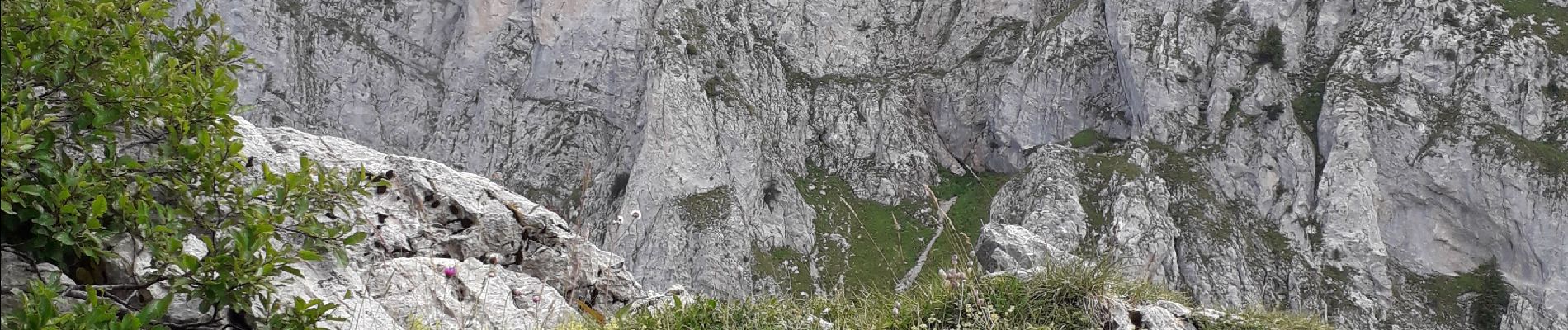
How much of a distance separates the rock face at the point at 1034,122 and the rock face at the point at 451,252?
4540 centimetres

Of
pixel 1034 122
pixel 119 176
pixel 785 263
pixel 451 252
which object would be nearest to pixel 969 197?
pixel 1034 122

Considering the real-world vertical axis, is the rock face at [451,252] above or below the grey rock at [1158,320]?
below

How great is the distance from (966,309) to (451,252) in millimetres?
6393

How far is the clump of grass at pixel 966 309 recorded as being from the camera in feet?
18.7

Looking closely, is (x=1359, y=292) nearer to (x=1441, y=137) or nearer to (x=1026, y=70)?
(x=1441, y=137)

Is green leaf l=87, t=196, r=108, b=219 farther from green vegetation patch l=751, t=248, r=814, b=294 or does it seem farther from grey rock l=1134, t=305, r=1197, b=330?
green vegetation patch l=751, t=248, r=814, b=294

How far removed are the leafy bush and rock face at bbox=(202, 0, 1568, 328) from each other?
52.0 meters

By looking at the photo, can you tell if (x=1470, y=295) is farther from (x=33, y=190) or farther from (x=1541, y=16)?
(x=33, y=190)

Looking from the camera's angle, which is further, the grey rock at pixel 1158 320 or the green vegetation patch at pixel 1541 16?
the green vegetation patch at pixel 1541 16

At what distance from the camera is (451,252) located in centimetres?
1005

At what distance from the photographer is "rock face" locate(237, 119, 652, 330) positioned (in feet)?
25.4

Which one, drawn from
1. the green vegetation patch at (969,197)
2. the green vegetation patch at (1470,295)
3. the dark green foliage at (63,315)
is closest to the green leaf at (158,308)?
the dark green foliage at (63,315)

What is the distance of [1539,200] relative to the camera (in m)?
57.4

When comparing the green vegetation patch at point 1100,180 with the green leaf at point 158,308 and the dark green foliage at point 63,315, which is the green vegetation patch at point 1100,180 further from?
the dark green foliage at point 63,315
